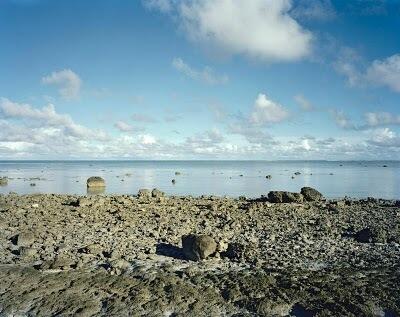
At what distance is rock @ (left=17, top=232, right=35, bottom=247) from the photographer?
16156mm

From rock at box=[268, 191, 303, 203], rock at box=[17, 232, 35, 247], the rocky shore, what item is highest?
rock at box=[268, 191, 303, 203]

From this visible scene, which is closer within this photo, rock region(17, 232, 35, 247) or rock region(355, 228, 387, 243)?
rock region(17, 232, 35, 247)

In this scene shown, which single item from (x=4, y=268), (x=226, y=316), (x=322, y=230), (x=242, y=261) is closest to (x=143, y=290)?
(x=226, y=316)

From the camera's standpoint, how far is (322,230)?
63.1 feet

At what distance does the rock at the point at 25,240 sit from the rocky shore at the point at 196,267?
0.12 ft

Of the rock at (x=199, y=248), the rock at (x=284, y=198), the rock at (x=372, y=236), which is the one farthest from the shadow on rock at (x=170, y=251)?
the rock at (x=284, y=198)

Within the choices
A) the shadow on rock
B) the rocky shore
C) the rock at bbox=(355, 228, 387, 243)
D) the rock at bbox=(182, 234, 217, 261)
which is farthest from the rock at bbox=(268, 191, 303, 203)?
the rock at bbox=(182, 234, 217, 261)

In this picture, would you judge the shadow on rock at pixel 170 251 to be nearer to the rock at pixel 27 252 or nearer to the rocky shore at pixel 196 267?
the rocky shore at pixel 196 267

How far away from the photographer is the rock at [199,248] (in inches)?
550

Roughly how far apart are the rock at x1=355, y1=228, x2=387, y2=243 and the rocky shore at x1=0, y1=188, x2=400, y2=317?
4cm

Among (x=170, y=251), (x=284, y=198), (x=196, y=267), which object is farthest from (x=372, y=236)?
(x=284, y=198)

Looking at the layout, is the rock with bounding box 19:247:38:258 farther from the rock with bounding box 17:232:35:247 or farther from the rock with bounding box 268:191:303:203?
the rock with bounding box 268:191:303:203

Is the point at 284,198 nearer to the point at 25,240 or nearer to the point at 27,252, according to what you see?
the point at 25,240

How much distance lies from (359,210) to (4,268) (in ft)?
73.0
